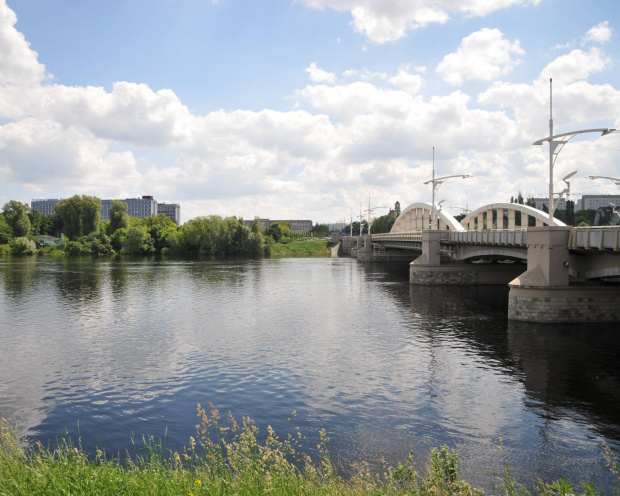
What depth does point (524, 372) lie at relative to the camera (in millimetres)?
22688

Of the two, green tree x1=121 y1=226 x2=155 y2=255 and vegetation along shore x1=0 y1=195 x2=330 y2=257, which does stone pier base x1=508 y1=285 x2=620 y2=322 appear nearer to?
vegetation along shore x1=0 y1=195 x2=330 y2=257

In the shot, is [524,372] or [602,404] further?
[524,372]

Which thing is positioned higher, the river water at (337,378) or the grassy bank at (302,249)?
the grassy bank at (302,249)

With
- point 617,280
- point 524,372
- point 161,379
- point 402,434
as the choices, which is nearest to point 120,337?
point 161,379

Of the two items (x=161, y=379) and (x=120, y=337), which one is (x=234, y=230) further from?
(x=161, y=379)

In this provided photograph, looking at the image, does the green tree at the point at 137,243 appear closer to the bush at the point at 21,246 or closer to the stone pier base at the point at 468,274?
the bush at the point at 21,246

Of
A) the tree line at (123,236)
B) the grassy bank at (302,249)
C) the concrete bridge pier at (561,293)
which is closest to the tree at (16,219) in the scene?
the tree line at (123,236)

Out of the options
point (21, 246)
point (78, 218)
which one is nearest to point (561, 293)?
point (21, 246)

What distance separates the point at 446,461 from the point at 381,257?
10535 cm

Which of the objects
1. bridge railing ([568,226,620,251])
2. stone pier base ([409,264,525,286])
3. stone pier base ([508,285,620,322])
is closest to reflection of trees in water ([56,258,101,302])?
stone pier base ([508,285,620,322])

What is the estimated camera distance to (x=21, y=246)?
12481cm

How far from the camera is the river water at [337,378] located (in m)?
15.0

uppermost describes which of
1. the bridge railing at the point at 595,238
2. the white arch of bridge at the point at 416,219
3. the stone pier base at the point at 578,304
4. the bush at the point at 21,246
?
the white arch of bridge at the point at 416,219

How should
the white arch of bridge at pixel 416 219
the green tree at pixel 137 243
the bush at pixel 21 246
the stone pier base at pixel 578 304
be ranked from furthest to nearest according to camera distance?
1. the green tree at pixel 137 243
2. the bush at pixel 21 246
3. the white arch of bridge at pixel 416 219
4. the stone pier base at pixel 578 304
